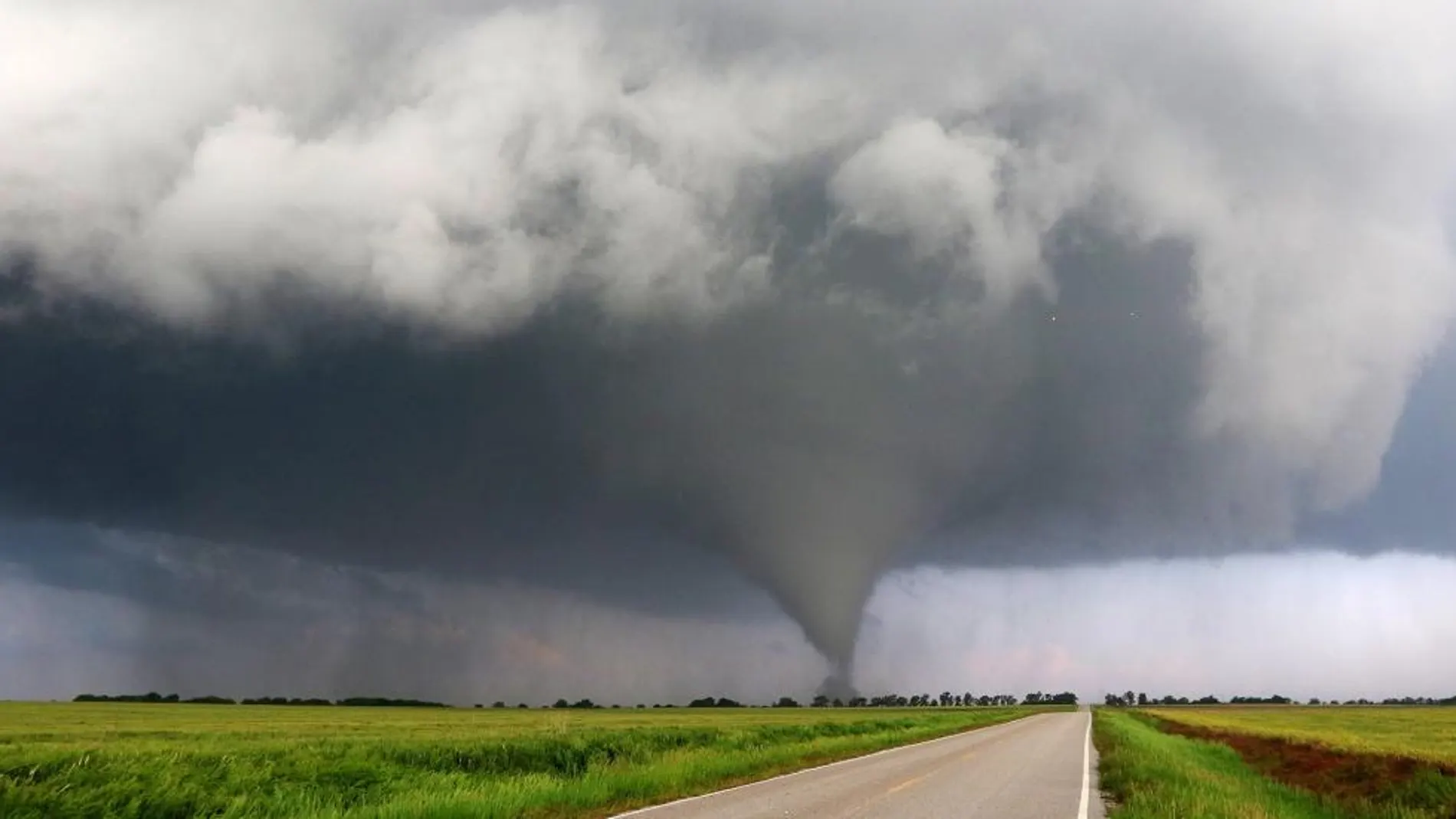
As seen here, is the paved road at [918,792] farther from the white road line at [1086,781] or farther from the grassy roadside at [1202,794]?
the grassy roadside at [1202,794]

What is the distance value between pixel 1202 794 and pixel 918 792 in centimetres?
554

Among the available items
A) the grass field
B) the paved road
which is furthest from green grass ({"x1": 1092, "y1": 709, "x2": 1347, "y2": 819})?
the grass field

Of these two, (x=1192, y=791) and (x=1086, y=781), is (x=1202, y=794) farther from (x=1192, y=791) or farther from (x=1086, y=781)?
(x=1086, y=781)

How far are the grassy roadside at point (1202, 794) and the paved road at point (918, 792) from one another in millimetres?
703

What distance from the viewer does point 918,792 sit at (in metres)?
20.2

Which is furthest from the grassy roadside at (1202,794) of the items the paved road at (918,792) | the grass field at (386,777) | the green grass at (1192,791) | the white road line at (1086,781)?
the grass field at (386,777)

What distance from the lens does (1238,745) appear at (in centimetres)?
4756

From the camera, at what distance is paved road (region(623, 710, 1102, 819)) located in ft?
53.8

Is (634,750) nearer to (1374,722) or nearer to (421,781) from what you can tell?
(421,781)

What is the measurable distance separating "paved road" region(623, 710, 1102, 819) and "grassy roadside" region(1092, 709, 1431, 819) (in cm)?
70

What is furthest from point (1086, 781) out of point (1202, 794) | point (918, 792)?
point (918, 792)

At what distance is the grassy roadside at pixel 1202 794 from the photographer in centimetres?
1681

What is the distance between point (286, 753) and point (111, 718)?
73.9 metres

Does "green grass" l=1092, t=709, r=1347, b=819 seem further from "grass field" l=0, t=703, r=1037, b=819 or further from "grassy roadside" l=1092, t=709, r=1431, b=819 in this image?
"grass field" l=0, t=703, r=1037, b=819
